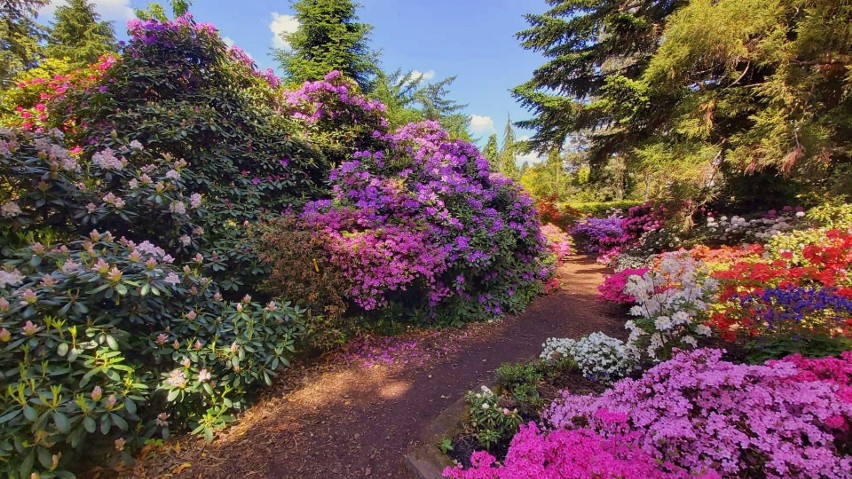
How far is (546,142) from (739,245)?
19.5ft

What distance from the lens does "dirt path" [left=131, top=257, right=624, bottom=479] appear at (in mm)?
1942

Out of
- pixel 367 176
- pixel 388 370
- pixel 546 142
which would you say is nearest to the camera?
pixel 388 370

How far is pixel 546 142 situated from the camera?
34.8ft

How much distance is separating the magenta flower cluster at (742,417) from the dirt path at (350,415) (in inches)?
48.7

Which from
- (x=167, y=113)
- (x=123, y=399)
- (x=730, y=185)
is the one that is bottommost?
(x=123, y=399)

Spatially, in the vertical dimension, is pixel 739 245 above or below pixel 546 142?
below

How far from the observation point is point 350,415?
2410 millimetres

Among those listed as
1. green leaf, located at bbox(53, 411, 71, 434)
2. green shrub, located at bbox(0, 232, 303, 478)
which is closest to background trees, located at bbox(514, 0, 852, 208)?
green shrub, located at bbox(0, 232, 303, 478)

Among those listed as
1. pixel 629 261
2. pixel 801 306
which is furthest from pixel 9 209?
pixel 629 261

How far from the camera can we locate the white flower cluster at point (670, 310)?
96.3 inches

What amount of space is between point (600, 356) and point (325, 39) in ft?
33.0

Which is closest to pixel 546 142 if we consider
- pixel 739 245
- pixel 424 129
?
pixel 739 245

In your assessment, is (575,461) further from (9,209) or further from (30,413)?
(9,209)

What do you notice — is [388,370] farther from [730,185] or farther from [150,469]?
[730,185]
